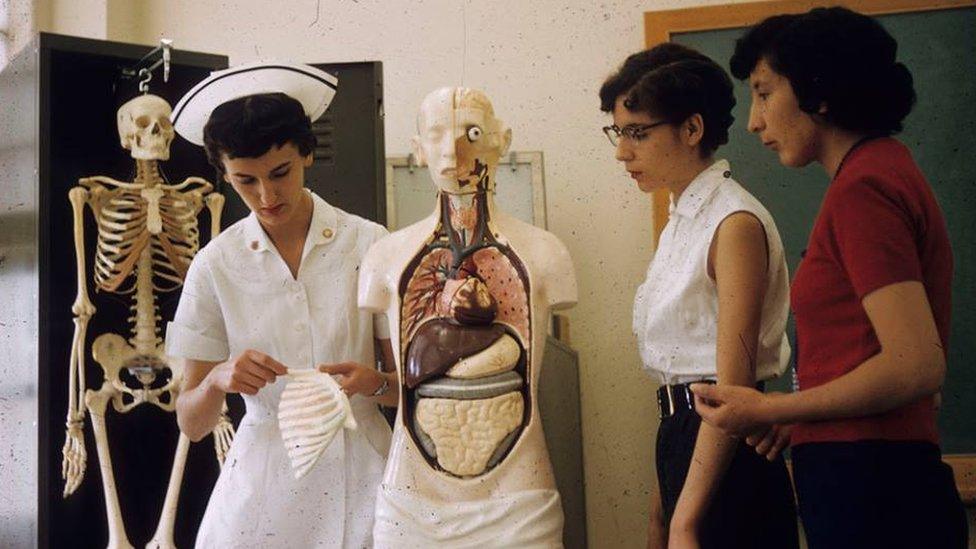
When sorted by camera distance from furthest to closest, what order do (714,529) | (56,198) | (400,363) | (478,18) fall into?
(478,18), (56,198), (400,363), (714,529)

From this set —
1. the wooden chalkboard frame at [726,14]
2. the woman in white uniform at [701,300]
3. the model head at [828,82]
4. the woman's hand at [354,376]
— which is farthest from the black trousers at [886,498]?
the wooden chalkboard frame at [726,14]

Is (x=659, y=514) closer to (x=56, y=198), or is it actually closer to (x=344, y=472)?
(x=344, y=472)

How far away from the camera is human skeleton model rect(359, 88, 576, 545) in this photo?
171 centimetres

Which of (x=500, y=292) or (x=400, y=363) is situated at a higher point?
(x=500, y=292)

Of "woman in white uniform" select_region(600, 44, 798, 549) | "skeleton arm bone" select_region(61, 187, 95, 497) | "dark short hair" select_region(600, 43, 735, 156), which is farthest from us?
"skeleton arm bone" select_region(61, 187, 95, 497)

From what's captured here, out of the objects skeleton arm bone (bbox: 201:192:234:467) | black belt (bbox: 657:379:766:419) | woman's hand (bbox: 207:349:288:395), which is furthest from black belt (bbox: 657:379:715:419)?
skeleton arm bone (bbox: 201:192:234:467)

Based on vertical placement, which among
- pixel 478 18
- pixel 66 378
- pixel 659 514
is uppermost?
pixel 478 18

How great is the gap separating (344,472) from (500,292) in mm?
421

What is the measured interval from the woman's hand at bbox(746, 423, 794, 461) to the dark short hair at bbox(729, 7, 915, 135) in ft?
1.39

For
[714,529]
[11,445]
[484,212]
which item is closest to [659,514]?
[714,529]

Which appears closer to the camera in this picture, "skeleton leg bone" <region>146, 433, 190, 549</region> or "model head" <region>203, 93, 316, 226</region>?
"model head" <region>203, 93, 316, 226</region>

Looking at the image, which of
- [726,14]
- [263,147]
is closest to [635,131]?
[263,147]

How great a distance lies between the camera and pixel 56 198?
7.79ft

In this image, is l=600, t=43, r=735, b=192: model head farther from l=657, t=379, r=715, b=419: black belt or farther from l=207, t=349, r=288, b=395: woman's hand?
l=207, t=349, r=288, b=395: woman's hand
